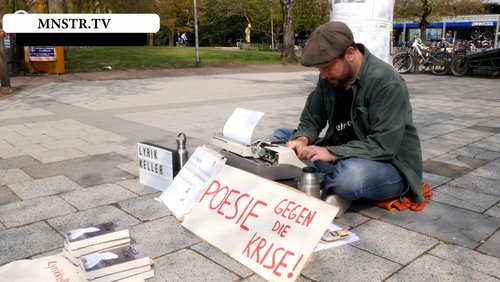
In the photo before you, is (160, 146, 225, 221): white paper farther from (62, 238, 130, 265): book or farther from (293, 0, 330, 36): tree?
(293, 0, 330, 36): tree

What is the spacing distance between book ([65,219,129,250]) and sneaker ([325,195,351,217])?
1345 millimetres

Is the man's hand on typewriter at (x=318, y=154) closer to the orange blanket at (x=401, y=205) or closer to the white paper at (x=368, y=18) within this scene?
the orange blanket at (x=401, y=205)

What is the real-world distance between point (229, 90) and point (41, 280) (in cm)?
938

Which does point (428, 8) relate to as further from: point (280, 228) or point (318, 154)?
point (280, 228)

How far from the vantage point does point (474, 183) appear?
399cm

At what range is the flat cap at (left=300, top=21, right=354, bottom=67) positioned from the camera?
273 centimetres

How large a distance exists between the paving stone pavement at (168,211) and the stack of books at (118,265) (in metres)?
0.13

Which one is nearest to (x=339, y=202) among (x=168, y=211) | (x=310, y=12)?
(x=168, y=211)

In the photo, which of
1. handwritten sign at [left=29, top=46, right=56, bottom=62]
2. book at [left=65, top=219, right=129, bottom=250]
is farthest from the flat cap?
handwritten sign at [left=29, top=46, right=56, bottom=62]

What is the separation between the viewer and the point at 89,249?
2.46 m

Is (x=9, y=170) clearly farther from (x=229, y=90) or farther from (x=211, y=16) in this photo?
(x=211, y=16)

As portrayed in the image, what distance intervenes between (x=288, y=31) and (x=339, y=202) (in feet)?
63.3

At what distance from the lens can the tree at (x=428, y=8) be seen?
22547mm

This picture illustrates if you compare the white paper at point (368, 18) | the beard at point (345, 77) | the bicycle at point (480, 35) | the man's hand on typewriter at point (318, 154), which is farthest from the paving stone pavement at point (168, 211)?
the bicycle at point (480, 35)
